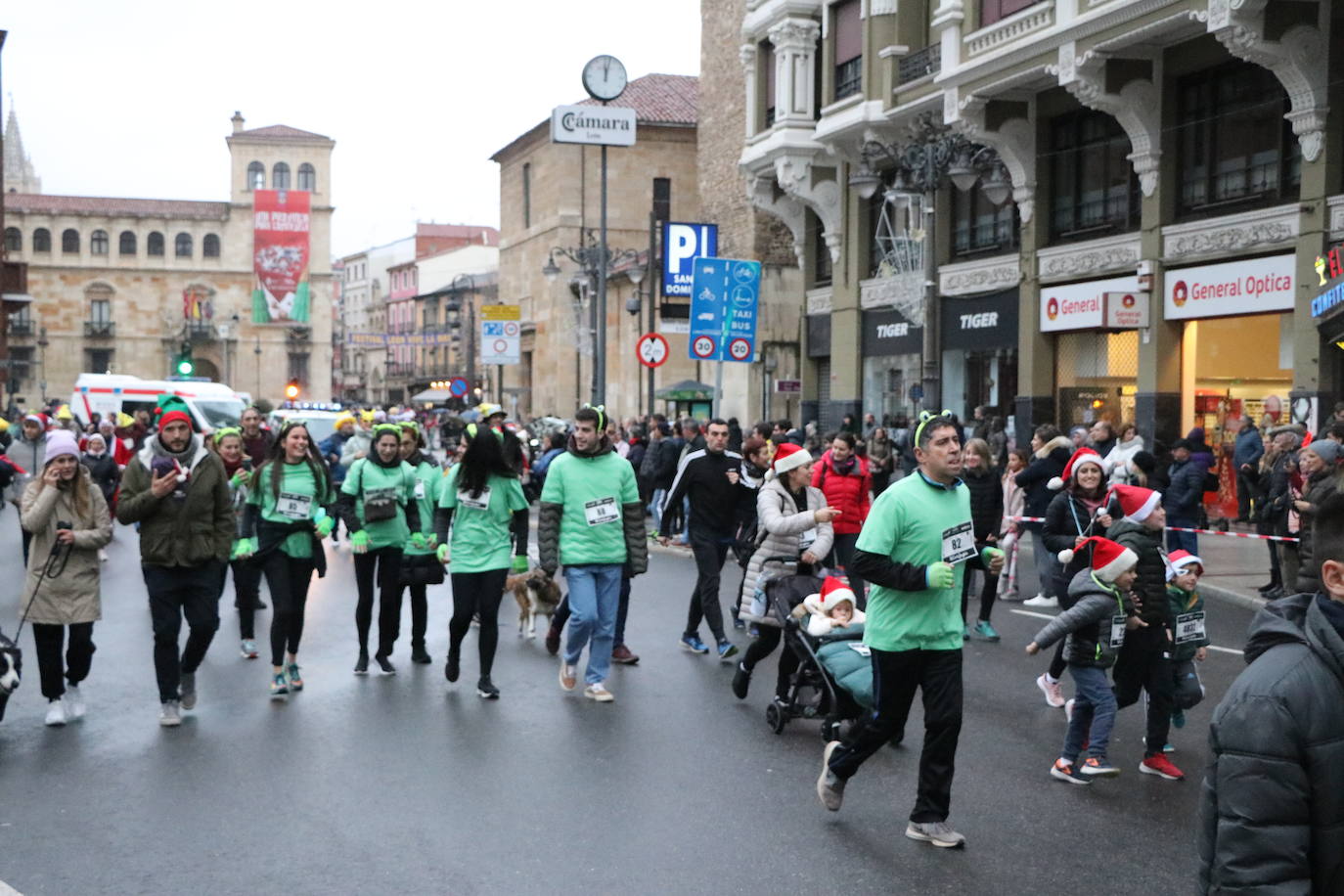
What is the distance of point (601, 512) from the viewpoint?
29.6 ft

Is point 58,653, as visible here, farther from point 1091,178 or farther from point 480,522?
point 1091,178

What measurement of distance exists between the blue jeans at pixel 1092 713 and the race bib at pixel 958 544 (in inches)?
49.6

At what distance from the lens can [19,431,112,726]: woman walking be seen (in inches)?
320

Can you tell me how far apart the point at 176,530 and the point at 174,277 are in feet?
320

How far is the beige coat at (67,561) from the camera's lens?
26.7 ft

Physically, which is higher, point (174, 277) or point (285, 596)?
point (174, 277)

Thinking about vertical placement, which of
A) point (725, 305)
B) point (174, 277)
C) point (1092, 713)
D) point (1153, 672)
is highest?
point (174, 277)

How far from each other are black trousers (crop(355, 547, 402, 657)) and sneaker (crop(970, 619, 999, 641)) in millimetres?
4845

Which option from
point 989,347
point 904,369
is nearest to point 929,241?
point 989,347

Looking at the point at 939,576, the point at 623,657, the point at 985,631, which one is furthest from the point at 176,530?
the point at 985,631

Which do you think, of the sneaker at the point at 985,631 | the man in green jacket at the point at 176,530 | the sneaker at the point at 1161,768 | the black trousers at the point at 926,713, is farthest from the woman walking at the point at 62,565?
the sneaker at the point at 985,631

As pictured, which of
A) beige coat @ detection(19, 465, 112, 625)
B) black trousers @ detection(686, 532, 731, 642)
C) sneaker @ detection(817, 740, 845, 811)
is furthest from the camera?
black trousers @ detection(686, 532, 731, 642)

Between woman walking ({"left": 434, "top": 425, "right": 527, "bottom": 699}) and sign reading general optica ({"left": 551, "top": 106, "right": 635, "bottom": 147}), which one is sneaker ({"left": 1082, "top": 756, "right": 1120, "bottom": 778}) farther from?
sign reading general optica ({"left": 551, "top": 106, "right": 635, "bottom": 147})

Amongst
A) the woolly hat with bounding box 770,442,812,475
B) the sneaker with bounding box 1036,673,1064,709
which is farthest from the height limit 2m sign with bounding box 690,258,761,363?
the sneaker with bounding box 1036,673,1064,709
